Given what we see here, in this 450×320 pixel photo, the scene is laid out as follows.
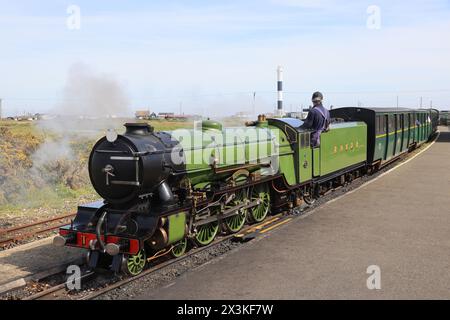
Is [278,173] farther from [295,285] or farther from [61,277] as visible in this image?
[61,277]

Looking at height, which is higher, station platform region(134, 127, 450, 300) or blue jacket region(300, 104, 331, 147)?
blue jacket region(300, 104, 331, 147)

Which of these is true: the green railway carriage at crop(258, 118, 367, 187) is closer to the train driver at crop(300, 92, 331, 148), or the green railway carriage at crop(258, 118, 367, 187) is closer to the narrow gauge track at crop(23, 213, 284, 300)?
the train driver at crop(300, 92, 331, 148)

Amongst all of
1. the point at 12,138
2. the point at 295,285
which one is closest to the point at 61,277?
the point at 295,285

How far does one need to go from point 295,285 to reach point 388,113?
44.3 ft

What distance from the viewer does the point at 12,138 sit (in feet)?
53.0

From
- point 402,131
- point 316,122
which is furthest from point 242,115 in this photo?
point 402,131

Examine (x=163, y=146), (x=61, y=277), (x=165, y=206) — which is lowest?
(x=61, y=277)

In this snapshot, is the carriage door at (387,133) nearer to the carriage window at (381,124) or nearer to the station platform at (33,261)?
the carriage window at (381,124)

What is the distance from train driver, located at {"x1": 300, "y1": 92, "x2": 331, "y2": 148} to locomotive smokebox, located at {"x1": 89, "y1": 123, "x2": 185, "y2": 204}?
5031 mm

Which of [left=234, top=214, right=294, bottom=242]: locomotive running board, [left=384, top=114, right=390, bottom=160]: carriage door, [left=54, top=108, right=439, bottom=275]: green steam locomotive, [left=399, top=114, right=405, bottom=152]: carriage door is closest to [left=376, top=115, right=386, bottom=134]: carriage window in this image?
[left=384, top=114, right=390, bottom=160]: carriage door

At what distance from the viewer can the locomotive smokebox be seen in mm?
6660

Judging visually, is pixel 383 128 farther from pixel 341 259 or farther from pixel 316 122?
pixel 341 259

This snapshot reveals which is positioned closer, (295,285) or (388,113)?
(295,285)

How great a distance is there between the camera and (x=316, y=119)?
1138cm
